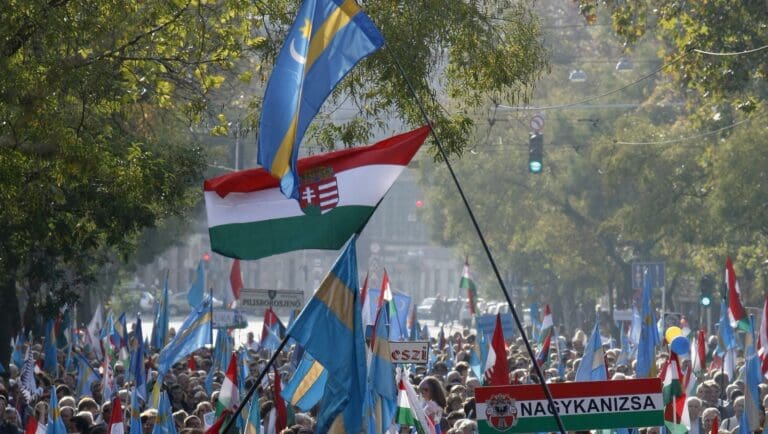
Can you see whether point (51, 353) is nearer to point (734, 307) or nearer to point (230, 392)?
point (734, 307)

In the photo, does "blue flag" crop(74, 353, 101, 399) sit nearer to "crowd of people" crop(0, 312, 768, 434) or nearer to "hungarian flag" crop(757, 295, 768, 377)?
"crowd of people" crop(0, 312, 768, 434)

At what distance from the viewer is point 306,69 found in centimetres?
891

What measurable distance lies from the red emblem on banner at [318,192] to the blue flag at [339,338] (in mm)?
565

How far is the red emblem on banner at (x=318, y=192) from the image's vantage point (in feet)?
31.8

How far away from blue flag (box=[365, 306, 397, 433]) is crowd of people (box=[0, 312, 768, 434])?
0.54 metres

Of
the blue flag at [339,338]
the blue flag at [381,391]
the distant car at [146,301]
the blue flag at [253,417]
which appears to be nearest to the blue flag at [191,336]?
the blue flag at [381,391]

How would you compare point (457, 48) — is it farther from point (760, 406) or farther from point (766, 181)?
point (766, 181)

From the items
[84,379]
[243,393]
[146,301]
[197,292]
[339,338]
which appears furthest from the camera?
[146,301]

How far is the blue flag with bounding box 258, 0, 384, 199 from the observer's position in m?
8.77

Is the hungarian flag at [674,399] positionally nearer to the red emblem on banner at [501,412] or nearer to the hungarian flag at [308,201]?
the red emblem on banner at [501,412]

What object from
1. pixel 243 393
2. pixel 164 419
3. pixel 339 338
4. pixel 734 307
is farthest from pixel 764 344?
pixel 339 338

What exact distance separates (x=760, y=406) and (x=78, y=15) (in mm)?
7465

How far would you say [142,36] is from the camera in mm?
13414

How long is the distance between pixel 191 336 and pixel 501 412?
11615 millimetres
